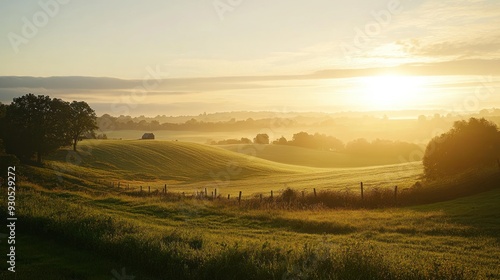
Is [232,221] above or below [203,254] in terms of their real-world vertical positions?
below

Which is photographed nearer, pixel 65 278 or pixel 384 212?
pixel 65 278

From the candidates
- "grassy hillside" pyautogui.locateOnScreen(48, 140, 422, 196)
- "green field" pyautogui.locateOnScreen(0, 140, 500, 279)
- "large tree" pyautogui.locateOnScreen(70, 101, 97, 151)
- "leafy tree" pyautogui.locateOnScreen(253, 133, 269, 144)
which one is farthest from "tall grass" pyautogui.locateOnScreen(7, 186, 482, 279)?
"leafy tree" pyautogui.locateOnScreen(253, 133, 269, 144)

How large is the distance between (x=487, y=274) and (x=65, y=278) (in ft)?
45.0

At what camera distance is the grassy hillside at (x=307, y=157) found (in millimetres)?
129500

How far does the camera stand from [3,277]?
13969 mm

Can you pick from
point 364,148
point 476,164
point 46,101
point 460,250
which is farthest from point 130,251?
point 364,148

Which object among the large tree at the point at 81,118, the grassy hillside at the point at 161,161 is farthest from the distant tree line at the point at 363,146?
the large tree at the point at 81,118

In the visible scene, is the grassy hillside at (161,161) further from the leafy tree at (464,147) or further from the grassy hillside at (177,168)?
the leafy tree at (464,147)

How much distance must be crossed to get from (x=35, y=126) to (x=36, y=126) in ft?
0.66

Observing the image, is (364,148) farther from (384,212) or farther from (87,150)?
(384,212)

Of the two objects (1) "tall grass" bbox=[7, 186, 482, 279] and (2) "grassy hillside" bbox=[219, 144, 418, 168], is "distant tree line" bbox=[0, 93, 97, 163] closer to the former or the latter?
(1) "tall grass" bbox=[7, 186, 482, 279]

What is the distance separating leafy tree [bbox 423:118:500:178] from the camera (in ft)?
160

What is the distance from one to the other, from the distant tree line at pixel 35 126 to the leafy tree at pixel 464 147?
190 ft

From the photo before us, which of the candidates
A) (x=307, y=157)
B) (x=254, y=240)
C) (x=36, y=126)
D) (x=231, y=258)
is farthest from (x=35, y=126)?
(x=307, y=157)
